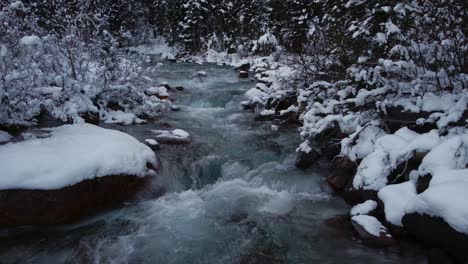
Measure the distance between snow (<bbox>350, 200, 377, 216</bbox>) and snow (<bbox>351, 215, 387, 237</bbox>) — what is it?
157 millimetres

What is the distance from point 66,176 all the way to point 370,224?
4183mm

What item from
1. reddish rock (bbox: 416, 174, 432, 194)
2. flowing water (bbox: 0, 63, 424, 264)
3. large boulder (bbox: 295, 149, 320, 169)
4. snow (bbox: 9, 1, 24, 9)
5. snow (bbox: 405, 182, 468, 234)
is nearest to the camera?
snow (bbox: 405, 182, 468, 234)

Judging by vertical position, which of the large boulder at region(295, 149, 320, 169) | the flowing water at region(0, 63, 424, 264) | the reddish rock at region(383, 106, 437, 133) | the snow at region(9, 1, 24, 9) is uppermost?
the snow at region(9, 1, 24, 9)

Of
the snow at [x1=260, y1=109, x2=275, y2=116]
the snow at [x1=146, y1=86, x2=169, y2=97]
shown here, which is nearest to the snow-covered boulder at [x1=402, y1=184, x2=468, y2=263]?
the snow at [x1=260, y1=109, x2=275, y2=116]

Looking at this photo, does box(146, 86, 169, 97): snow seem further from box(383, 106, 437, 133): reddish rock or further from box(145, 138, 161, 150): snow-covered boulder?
box(383, 106, 437, 133): reddish rock

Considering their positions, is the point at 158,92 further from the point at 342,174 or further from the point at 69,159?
the point at 342,174

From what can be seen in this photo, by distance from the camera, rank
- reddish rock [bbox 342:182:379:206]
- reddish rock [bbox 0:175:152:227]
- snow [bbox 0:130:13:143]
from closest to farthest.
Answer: reddish rock [bbox 0:175:152:227] < reddish rock [bbox 342:182:379:206] < snow [bbox 0:130:13:143]

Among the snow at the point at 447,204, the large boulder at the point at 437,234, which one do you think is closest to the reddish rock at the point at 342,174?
the large boulder at the point at 437,234

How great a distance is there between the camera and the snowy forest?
4660mm

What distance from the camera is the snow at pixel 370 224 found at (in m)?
4.71

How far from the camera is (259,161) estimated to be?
7.58 meters

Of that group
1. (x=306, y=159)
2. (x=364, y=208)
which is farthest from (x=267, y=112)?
(x=364, y=208)

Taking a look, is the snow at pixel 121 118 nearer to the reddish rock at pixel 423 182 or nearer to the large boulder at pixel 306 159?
the large boulder at pixel 306 159

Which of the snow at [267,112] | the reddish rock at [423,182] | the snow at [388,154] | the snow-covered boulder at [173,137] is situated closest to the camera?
the reddish rock at [423,182]
